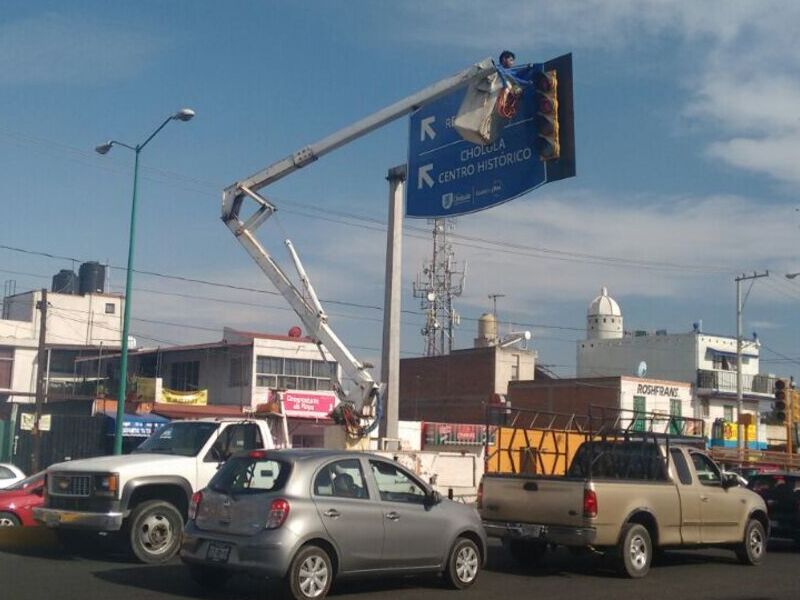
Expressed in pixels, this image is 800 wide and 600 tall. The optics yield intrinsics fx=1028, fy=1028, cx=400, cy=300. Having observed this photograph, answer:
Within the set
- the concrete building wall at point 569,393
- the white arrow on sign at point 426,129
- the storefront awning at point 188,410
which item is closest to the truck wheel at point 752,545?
the white arrow on sign at point 426,129

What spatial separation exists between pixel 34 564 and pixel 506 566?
21.1 ft

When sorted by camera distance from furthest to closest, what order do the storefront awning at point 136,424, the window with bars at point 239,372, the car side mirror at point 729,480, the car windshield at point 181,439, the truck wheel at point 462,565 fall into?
the window with bars at point 239,372 < the storefront awning at point 136,424 < the car side mirror at point 729,480 < the car windshield at point 181,439 < the truck wheel at point 462,565

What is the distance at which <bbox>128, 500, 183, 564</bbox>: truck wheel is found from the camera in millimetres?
13266

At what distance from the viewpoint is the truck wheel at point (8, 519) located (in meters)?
16.1

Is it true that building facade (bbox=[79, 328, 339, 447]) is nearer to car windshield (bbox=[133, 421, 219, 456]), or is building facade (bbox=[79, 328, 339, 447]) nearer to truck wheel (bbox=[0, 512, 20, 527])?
truck wheel (bbox=[0, 512, 20, 527])

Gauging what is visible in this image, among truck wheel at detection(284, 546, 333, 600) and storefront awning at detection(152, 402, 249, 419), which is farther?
storefront awning at detection(152, 402, 249, 419)

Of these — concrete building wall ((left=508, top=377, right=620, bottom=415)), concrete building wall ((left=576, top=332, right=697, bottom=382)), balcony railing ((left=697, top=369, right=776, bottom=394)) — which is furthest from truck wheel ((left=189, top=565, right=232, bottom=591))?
concrete building wall ((left=576, top=332, right=697, bottom=382))

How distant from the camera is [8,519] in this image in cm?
1619

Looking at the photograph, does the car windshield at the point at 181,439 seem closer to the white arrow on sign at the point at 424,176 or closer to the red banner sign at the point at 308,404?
the white arrow on sign at the point at 424,176

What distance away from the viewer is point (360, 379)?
70.8 ft

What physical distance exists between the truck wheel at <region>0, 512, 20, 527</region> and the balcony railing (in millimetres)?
49979

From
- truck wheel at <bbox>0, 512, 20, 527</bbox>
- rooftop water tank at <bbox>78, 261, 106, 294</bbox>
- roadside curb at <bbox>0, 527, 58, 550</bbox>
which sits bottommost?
roadside curb at <bbox>0, 527, 58, 550</bbox>

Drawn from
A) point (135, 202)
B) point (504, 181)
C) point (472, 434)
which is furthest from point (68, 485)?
point (472, 434)

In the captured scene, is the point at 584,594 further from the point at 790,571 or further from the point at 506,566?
the point at 790,571
